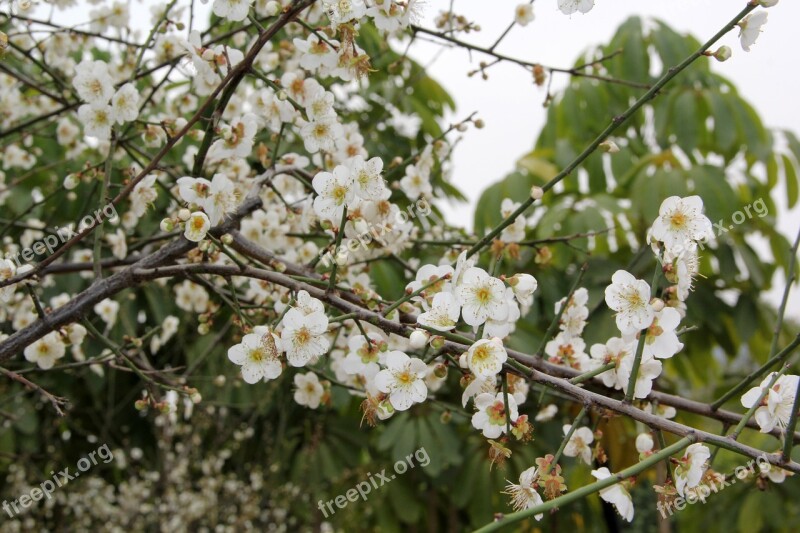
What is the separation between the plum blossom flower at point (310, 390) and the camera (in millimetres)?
1232

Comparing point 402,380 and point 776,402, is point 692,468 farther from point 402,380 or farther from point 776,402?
point 402,380

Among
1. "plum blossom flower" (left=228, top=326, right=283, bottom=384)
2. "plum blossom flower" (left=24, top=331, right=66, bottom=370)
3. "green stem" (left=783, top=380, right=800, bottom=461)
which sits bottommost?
"green stem" (left=783, top=380, right=800, bottom=461)

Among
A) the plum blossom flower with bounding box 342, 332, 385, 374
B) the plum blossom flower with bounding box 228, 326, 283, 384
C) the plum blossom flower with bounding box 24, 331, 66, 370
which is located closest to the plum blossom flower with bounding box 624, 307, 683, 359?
the plum blossom flower with bounding box 342, 332, 385, 374

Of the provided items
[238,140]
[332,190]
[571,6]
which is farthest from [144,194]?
[571,6]

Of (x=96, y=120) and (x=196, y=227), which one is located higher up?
(x=96, y=120)

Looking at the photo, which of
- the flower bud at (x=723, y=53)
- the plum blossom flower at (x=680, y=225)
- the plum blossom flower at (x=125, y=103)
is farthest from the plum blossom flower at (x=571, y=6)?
the plum blossom flower at (x=125, y=103)

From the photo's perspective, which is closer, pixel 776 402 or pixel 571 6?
pixel 776 402

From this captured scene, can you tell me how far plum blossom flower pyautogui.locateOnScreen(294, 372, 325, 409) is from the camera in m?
Result: 1.23

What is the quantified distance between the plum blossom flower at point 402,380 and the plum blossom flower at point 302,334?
0.08 meters

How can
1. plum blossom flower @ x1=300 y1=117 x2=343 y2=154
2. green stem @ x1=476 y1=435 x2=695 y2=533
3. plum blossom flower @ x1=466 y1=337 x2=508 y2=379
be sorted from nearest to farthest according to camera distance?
1. green stem @ x1=476 y1=435 x2=695 y2=533
2. plum blossom flower @ x1=466 y1=337 x2=508 y2=379
3. plum blossom flower @ x1=300 y1=117 x2=343 y2=154

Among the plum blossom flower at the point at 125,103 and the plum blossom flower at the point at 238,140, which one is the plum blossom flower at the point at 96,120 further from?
the plum blossom flower at the point at 238,140

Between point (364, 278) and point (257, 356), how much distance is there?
0.44 meters

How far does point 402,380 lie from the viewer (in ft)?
2.85

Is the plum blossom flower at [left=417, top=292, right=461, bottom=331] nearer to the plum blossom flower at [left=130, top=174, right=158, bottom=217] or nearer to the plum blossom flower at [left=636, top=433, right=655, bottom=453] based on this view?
the plum blossom flower at [left=636, top=433, right=655, bottom=453]
